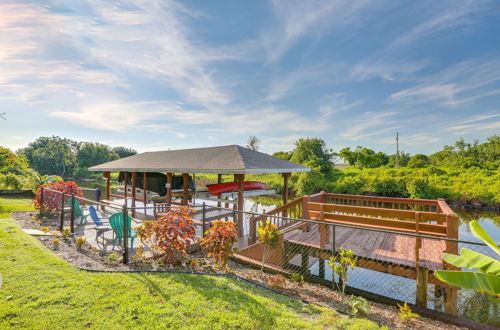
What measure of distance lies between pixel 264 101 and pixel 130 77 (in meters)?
11.5

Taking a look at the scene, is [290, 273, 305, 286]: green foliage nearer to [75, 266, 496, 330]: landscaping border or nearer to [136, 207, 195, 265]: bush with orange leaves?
[75, 266, 496, 330]: landscaping border

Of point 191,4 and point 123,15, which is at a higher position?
point 191,4

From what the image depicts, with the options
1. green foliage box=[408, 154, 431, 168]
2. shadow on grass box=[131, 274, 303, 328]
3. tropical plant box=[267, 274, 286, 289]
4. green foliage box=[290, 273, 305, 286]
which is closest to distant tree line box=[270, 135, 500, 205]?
green foliage box=[408, 154, 431, 168]

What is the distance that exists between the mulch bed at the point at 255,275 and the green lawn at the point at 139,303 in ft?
1.64

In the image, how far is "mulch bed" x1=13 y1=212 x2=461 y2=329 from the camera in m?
3.81

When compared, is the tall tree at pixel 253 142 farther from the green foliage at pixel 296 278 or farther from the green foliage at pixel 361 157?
the green foliage at pixel 296 278

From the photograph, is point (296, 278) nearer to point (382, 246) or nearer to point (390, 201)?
point (382, 246)

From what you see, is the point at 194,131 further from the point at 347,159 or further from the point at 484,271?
the point at 347,159

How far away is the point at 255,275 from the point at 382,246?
3.47 m

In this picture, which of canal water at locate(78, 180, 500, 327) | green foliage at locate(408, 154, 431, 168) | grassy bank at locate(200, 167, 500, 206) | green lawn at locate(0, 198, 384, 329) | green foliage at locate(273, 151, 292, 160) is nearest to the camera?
green lawn at locate(0, 198, 384, 329)

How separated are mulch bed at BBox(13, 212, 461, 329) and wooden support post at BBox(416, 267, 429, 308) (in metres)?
0.63

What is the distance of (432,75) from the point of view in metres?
16.0

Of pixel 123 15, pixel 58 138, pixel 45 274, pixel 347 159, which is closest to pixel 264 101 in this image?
pixel 123 15

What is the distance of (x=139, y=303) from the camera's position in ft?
11.0
